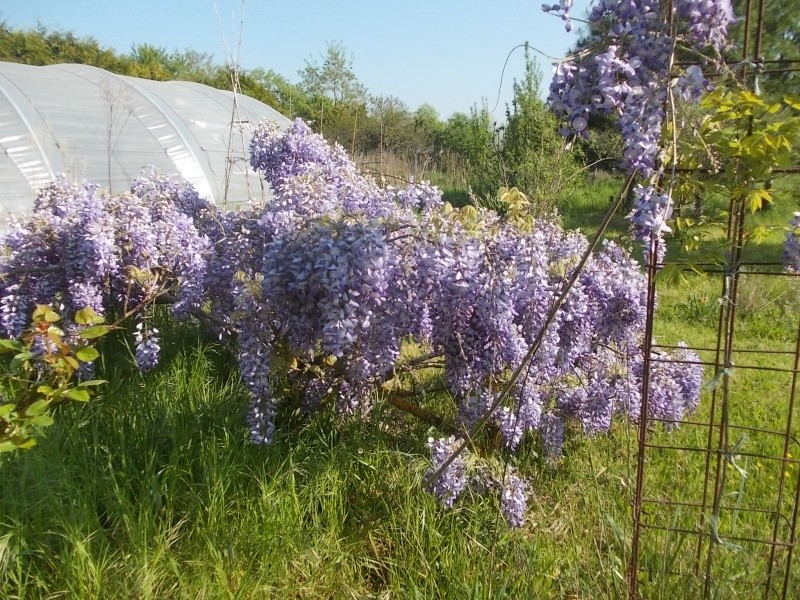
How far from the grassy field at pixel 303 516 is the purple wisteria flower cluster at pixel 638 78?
3.80ft

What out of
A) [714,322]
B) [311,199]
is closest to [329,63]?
[714,322]

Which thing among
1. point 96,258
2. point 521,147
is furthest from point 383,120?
point 96,258

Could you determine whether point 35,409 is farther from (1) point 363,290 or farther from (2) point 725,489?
(2) point 725,489

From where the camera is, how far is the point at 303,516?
2447 millimetres

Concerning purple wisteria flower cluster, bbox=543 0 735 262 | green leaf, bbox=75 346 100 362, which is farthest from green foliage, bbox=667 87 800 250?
green leaf, bbox=75 346 100 362

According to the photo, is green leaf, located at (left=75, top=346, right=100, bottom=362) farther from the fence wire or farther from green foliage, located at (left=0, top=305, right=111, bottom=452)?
the fence wire

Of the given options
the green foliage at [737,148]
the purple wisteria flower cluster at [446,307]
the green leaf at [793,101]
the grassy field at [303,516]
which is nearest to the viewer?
the green leaf at [793,101]

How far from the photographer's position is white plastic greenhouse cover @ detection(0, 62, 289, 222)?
779 centimetres

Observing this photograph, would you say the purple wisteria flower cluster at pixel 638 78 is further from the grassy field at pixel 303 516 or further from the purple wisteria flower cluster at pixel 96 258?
the purple wisteria flower cluster at pixel 96 258

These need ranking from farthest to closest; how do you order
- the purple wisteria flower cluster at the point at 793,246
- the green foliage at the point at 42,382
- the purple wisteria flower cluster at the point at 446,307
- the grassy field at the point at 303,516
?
1. the purple wisteria flower cluster at the point at 446,307
2. the grassy field at the point at 303,516
3. the purple wisteria flower cluster at the point at 793,246
4. the green foliage at the point at 42,382

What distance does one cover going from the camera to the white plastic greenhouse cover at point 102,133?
779cm

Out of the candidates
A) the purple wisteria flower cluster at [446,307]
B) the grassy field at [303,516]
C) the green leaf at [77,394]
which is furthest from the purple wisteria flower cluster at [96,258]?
the green leaf at [77,394]

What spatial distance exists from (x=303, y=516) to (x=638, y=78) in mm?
1909

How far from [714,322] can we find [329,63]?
64.3ft
